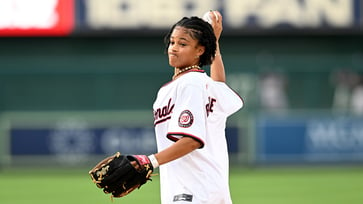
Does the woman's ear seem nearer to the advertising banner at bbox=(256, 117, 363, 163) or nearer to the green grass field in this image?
the green grass field

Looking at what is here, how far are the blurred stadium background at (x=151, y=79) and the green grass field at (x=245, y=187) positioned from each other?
377 millimetres

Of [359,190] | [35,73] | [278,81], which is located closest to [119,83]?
[35,73]

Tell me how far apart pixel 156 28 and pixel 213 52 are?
12432 millimetres

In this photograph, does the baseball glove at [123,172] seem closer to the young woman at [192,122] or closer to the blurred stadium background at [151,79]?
the young woman at [192,122]

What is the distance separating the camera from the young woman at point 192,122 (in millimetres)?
4309

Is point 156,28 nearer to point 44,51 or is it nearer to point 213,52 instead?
point 44,51

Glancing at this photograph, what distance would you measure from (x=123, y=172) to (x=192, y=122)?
41cm

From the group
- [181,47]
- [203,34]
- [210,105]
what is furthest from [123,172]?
[203,34]

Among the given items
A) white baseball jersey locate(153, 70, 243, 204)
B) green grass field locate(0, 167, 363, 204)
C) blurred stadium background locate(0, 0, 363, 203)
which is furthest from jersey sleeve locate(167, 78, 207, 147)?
blurred stadium background locate(0, 0, 363, 203)

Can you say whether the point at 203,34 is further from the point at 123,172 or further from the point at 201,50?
the point at 123,172

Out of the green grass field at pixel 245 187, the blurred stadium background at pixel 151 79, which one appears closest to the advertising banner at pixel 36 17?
the blurred stadium background at pixel 151 79

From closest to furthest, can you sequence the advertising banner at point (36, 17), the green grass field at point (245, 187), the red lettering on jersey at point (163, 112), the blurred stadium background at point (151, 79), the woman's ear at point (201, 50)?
the red lettering on jersey at point (163, 112), the woman's ear at point (201, 50), the green grass field at point (245, 187), the blurred stadium background at point (151, 79), the advertising banner at point (36, 17)

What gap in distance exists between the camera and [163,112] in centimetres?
446

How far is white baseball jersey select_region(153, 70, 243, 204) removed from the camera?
4.32 m
